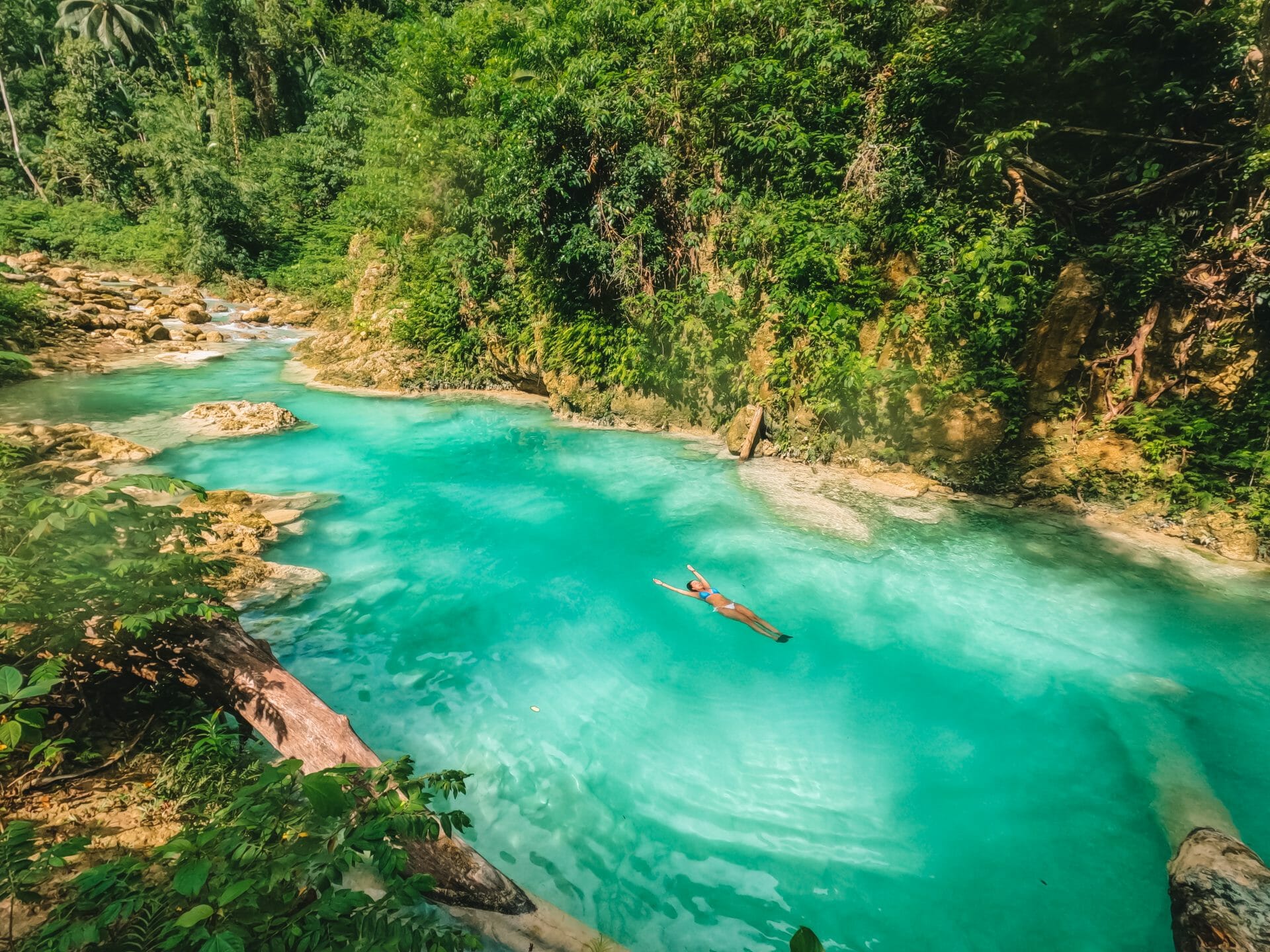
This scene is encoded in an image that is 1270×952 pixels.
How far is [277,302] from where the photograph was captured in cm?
2400

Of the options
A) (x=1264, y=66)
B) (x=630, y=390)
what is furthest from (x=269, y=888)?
(x=1264, y=66)

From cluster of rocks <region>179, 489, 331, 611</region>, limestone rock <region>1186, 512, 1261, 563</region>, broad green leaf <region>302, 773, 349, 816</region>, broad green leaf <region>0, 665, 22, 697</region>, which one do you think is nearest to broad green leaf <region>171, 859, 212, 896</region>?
broad green leaf <region>302, 773, 349, 816</region>

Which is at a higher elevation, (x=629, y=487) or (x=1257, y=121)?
(x=1257, y=121)

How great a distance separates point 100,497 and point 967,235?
10.5m

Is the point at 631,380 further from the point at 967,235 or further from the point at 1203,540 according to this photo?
the point at 1203,540

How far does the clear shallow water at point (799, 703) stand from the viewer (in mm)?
3693

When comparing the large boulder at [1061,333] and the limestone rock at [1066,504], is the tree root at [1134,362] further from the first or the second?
the limestone rock at [1066,504]

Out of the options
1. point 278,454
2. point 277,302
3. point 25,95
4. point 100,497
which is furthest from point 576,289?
point 25,95

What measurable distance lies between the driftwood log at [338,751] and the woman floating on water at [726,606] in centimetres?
334

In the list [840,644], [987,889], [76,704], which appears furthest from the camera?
[840,644]

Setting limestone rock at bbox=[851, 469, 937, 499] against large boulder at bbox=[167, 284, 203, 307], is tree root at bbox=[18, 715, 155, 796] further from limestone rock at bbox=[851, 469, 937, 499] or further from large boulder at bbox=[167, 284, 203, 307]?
large boulder at bbox=[167, 284, 203, 307]

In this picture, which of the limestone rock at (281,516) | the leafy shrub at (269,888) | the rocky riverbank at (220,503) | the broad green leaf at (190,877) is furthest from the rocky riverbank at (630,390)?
the broad green leaf at (190,877)

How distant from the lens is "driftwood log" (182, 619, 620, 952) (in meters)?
Answer: 3.10

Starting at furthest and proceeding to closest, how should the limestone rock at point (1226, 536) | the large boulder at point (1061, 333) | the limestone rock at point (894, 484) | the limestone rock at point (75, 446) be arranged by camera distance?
1. the limestone rock at point (894, 484)
2. the limestone rock at point (75, 446)
3. the large boulder at point (1061, 333)
4. the limestone rock at point (1226, 536)
